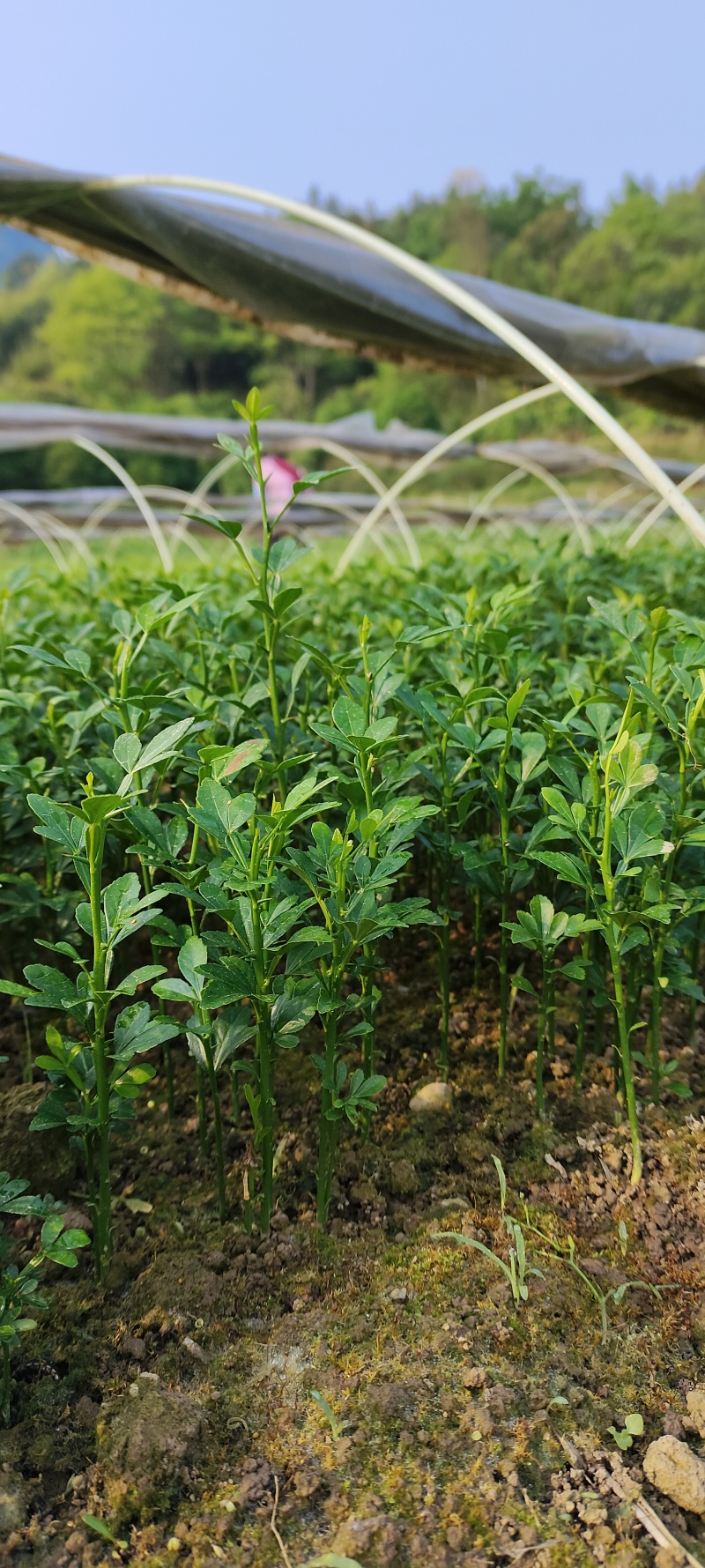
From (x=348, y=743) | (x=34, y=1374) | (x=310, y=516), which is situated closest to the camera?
(x=34, y=1374)

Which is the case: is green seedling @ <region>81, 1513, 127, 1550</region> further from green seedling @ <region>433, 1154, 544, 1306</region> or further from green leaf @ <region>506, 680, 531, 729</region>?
green leaf @ <region>506, 680, 531, 729</region>

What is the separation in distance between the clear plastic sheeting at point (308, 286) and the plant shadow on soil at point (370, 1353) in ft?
7.99

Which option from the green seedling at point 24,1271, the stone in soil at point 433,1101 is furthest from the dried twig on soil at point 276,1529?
the stone in soil at point 433,1101

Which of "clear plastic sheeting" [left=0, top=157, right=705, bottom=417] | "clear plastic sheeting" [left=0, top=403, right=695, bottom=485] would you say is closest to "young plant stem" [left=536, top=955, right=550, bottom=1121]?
"clear plastic sheeting" [left=0, top=157, right=705, bottom=417]

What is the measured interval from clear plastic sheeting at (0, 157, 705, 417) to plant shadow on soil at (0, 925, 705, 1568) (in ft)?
7.99

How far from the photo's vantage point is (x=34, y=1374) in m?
0.84

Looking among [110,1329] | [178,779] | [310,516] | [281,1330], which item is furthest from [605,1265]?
[310,516]

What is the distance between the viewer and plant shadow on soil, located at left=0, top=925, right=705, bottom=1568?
28.6 inches

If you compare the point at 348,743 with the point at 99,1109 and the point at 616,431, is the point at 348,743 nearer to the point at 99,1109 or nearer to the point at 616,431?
the point at 99,1109

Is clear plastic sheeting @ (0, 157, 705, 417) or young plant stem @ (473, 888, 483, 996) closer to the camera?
young plant stem @ (473, 888, 483, 996)

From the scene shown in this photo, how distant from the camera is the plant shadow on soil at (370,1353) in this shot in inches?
28.6

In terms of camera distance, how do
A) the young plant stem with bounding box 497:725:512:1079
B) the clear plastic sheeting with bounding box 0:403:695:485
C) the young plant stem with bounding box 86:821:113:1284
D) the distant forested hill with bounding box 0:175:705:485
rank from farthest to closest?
the distant forested hill with bounding box 0:175:705:485 → the clear plastic sheeting with bounding box 0:403:695:485 → the young plant stem with bounding box 497:725:512:1079 → the young plant stem with bounding box 86:821:113:1284

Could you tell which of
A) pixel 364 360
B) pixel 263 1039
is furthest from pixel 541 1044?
pixel 364 360

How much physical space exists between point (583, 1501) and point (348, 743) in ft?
2.32
